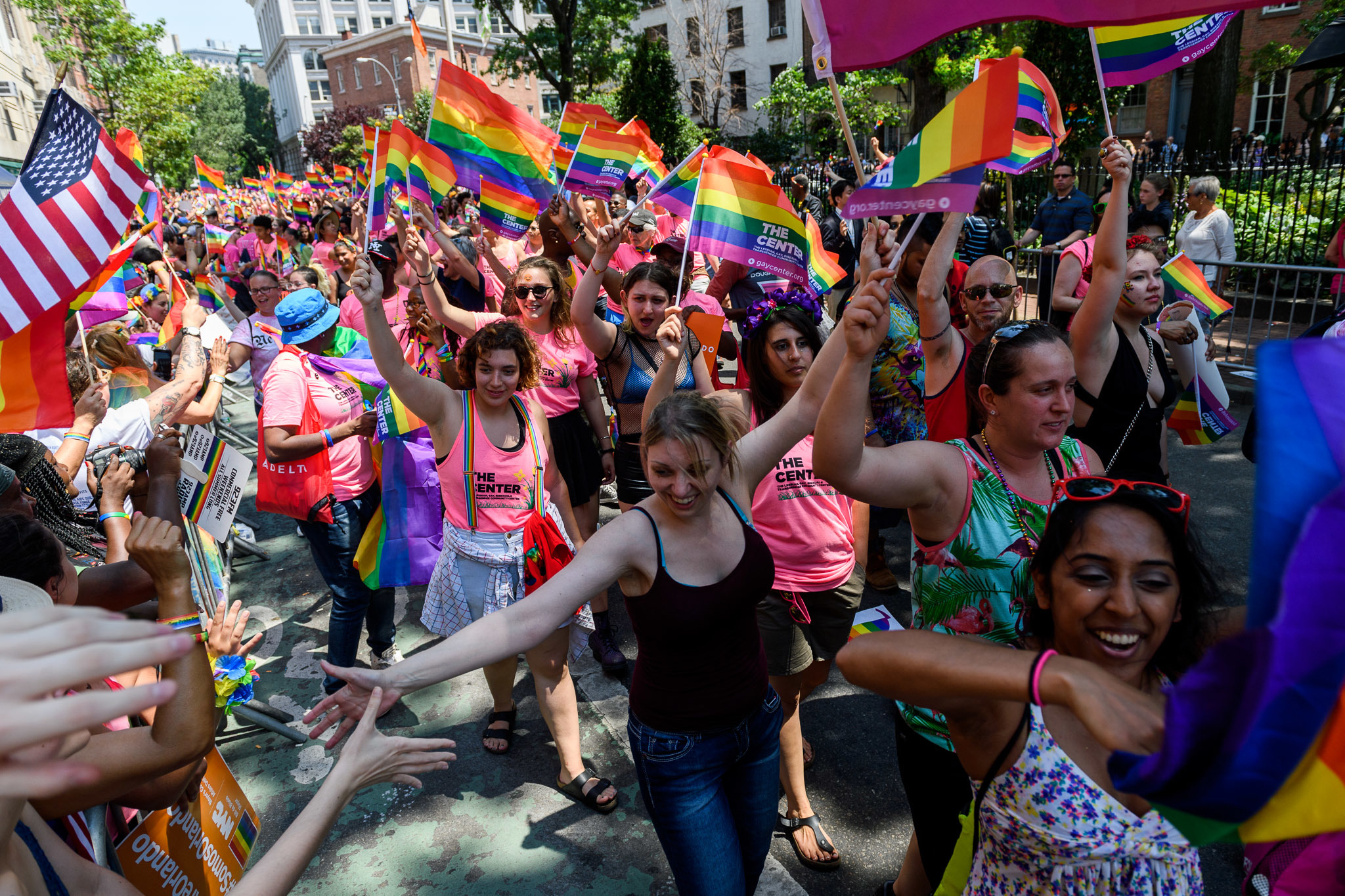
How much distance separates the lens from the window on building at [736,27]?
42312mm

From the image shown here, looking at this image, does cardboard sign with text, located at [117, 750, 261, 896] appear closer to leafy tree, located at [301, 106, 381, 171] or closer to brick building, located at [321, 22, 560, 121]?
leafy tree, located at [301, 106, 381, 171]

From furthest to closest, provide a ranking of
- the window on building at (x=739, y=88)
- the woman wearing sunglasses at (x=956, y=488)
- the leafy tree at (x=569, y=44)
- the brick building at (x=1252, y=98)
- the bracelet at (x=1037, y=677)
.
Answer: the window on building at (x=739, y=88), the leafy tree at (x=569, y=44), the brick building at (x=1252, y=98), the woman wearing sunglasses at (x=956, y=488), the bracelet at (x=1037, y=677)

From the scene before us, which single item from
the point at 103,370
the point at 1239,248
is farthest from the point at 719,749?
the point at 1239,248

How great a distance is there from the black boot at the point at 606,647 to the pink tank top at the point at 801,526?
1.52 metres

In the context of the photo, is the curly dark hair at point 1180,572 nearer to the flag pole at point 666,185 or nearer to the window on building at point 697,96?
the flag pole at point 666,185

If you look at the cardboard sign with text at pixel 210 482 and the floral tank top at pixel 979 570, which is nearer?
the floral tank top at pixel 979 570

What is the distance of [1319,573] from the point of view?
34.7 inches

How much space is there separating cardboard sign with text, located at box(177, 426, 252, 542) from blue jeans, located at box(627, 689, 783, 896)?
1965 millimetres

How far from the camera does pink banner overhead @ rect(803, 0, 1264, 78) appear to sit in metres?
2.23

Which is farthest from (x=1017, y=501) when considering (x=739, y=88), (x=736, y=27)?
(x=736, y=27)

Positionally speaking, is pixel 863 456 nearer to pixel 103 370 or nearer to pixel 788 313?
pixel 788 313

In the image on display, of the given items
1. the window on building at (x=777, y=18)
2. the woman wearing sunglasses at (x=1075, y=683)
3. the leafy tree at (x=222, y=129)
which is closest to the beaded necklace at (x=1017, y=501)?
the woman wearing sunglasses at (x=1075, y=683)

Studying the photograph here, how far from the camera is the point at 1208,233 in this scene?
882 centimetres

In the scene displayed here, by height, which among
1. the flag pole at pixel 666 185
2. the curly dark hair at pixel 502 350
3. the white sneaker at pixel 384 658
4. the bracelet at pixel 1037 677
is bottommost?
the white sneaker at pixel 384 658
